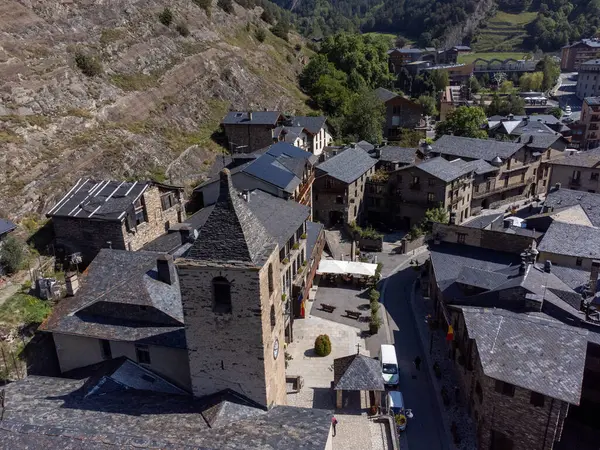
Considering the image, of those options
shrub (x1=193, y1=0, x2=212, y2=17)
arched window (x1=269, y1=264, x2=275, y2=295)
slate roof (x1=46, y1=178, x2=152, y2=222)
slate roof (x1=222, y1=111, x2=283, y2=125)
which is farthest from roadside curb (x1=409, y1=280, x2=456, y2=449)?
shrub (x1=193, y1=0, x2=212, y2=17)

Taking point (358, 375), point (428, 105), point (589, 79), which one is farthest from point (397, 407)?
point (589, 79)

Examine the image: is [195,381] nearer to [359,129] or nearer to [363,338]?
[363,338]

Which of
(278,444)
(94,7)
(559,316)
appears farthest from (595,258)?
(94,7)

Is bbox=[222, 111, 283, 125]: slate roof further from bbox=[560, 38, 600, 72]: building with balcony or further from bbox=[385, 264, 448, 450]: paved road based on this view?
bbox=[560, 38, 600, 72]: building with balcony

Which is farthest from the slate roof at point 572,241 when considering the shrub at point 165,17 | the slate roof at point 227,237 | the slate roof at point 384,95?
the shrub at point 165,17

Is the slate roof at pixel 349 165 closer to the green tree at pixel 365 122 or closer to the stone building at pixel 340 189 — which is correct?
Answer: the stone building at pixel 340 189

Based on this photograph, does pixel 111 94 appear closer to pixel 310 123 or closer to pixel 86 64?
pixel 86 64
